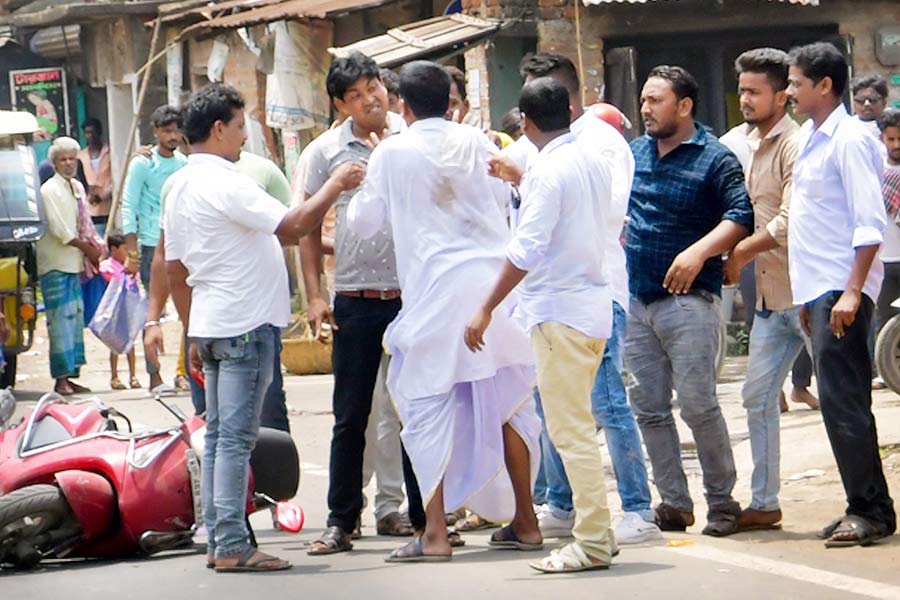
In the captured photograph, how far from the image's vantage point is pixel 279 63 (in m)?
20.0

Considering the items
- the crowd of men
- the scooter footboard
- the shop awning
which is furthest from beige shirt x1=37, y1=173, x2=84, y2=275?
the scooter footboard

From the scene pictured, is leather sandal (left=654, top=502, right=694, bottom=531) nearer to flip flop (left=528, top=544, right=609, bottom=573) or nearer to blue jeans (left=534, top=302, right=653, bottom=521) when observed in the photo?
blue jeans (left=534, top=302, right=653, bottom=521)

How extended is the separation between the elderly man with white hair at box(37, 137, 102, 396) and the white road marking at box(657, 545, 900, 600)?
26.8 feet

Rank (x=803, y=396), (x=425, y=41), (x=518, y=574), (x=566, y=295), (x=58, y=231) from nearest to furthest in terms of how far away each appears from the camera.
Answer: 1. (x=518, y=574)
2. (x=566, y=295)
3. (x=803, y=396)
4. (x=58, y=231)
5. (x=425, y=41)

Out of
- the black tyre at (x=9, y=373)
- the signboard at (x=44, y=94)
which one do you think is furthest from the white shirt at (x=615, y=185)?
the signboard at (x=44, y=94)

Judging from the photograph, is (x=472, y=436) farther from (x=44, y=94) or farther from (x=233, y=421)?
(x=44, y=94)

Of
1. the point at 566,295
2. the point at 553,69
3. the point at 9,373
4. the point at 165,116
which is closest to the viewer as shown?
the point at 566,295

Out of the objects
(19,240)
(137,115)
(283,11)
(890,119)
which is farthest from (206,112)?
(137,115)

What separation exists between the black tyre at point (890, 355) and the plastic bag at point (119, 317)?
235 inches

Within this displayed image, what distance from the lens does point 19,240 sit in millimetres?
14062

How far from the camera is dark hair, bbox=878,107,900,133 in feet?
39.1

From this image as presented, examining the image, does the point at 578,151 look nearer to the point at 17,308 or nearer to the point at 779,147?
the point at 779,147

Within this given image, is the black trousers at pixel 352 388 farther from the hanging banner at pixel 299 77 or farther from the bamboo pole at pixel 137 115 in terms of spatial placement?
the bamboo pole at pixel 137 115

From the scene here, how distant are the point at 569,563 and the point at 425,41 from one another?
370 inches
